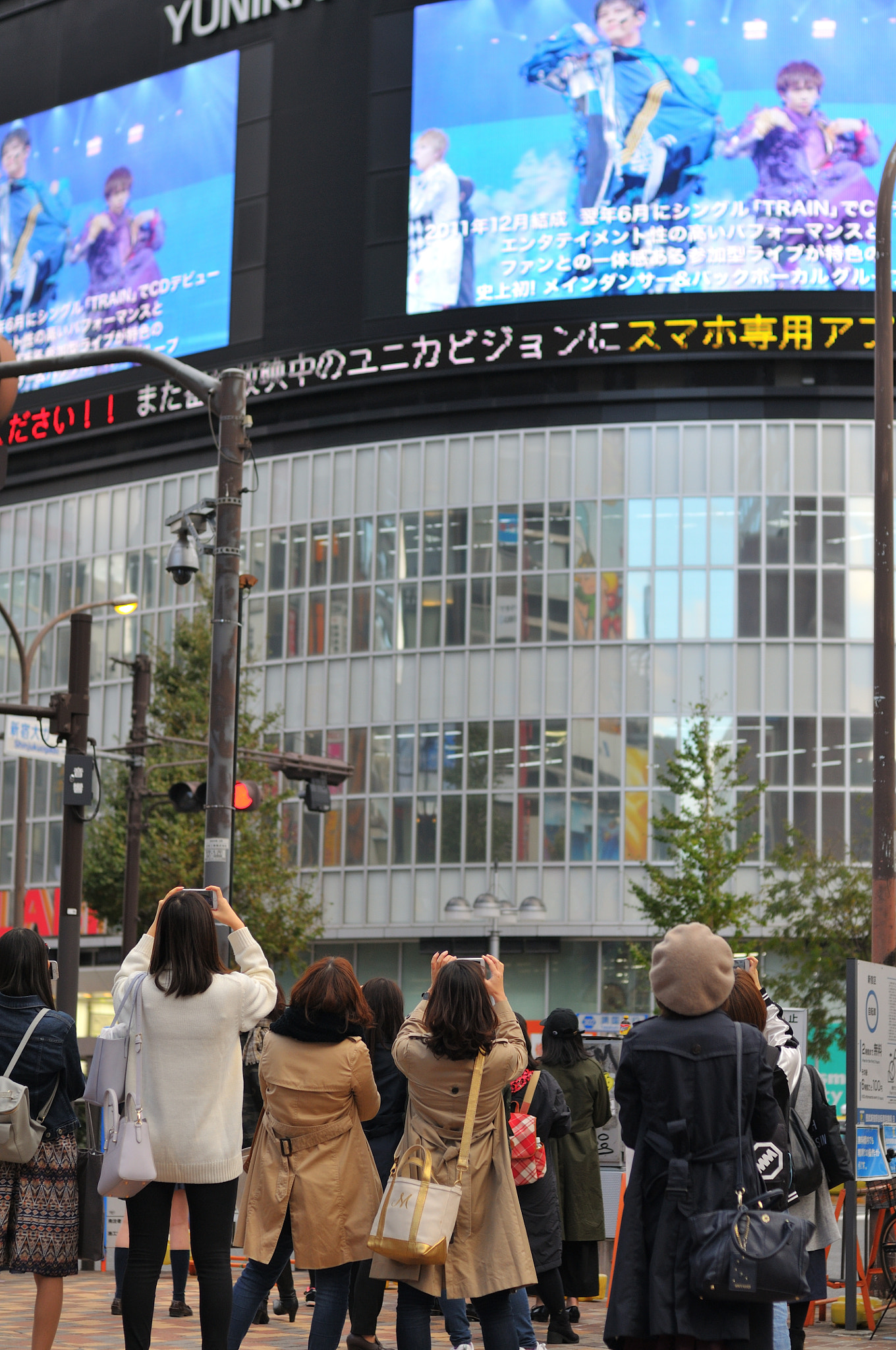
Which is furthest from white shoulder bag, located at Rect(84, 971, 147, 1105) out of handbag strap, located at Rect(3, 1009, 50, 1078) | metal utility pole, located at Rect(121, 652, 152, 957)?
metal utility pole, located at Rect(121, 652, 152, 957)

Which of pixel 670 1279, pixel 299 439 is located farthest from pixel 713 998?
pixel 299 439

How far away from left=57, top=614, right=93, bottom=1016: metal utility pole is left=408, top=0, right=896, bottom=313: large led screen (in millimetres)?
27303

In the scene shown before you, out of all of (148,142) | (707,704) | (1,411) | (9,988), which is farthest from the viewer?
(148,142)

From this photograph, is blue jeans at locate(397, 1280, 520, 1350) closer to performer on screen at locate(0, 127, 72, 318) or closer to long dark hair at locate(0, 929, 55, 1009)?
long dark hair at locate(0, 929, 55, 1009)

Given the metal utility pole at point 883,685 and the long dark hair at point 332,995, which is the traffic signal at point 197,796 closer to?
the metal utility pole at point 883,685

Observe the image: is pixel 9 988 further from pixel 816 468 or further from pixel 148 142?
pixel 148 142

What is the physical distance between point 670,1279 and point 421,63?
42237 millimetres

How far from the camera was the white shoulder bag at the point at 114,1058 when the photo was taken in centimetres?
625

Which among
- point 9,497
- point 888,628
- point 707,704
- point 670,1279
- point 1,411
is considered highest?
point 9,497

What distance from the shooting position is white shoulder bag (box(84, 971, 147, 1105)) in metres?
6.25

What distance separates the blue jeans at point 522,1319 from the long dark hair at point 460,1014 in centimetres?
171

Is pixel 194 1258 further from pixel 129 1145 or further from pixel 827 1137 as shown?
pixel 827 1137

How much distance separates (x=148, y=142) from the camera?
47.9 meters

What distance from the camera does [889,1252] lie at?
1029cm
